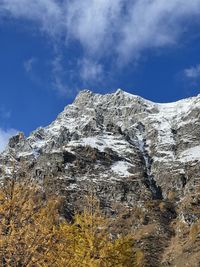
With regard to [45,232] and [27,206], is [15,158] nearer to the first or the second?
[27,206]

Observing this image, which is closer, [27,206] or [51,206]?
[27,206]

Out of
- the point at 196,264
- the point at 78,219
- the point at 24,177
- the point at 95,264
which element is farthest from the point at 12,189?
the point at 196,264

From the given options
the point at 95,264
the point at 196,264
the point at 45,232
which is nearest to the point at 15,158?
the point at 45,232

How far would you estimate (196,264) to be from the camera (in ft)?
650

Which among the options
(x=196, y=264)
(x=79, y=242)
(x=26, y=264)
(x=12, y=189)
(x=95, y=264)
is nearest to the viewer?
(x=26, y=264)

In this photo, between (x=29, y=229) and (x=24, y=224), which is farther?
(x=24, y=224)

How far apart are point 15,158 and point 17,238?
419 centimetres

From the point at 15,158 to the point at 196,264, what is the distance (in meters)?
188

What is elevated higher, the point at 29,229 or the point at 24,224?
the point at 24,224

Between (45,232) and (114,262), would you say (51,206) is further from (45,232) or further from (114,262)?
(114,262)

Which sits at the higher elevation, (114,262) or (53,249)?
(114,262)

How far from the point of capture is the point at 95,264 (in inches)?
1291

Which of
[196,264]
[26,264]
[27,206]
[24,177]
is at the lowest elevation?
[26,264]

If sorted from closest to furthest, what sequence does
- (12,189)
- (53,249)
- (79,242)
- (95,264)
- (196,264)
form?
(53,249) → (12,189) → (95,264) → (79,242) → (196,264)
